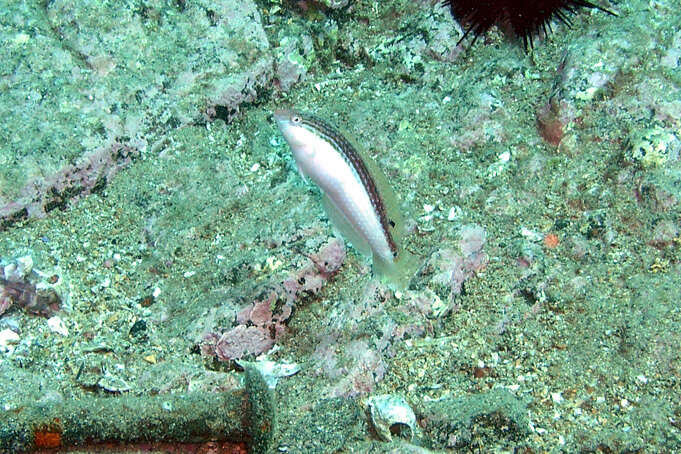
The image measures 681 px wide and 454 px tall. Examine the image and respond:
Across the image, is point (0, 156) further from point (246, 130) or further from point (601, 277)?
point (601, 277)

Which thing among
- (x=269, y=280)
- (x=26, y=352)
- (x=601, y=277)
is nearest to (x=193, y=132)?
(x=269, y=280)

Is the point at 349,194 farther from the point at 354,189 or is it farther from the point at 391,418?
the point at 391,418

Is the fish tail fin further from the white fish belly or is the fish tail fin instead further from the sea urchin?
the sea urchin

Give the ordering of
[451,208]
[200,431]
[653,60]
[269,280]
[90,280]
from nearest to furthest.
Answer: [200,431], [269,280], [90,280], [451,208], [653,60]

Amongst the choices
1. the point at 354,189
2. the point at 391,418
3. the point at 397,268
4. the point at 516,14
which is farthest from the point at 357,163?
the point at 516,14

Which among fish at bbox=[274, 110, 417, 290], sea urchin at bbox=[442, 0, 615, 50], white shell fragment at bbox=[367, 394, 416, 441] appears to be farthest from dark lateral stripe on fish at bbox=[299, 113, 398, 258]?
sea urchin at bbox=[442, 0, 615, 50]

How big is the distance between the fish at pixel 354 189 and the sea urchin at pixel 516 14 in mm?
2450

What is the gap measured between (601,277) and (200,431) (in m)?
2.70

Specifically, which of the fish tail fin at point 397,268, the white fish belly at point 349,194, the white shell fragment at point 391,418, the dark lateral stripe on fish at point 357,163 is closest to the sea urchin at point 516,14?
the dark lateral stripe on fish at point 357,163

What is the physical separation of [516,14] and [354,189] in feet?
8.97

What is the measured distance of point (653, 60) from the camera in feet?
13.5

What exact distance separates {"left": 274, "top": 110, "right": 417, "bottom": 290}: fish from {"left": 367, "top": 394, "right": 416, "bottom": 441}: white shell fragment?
2.18 ft

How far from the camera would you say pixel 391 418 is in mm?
2742

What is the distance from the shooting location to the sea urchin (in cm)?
430
